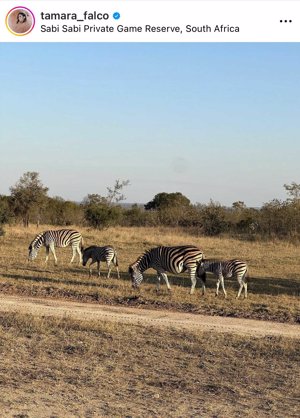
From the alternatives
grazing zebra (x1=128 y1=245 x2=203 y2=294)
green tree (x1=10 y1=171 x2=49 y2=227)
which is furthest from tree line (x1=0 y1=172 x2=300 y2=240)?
grazing zebra (x1=128 y1=245 x2=203 y2=294)

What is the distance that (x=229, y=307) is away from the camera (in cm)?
1322

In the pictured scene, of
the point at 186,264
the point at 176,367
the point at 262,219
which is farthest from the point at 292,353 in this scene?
the point at 262,219

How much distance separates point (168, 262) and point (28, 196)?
30.0 meters

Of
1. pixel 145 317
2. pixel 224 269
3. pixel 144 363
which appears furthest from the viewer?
pixel 224 269

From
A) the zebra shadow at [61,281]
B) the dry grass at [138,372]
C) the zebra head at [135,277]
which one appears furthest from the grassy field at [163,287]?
the dry grass at [138,372]

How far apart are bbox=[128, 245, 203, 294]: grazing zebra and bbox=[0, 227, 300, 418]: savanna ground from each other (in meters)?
0.59

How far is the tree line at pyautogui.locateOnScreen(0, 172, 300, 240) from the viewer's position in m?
41.3

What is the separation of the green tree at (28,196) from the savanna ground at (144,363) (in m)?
29.3

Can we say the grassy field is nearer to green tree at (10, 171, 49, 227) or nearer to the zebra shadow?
the zebra shadow

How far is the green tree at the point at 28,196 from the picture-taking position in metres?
44.2

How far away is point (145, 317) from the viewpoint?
12.0m

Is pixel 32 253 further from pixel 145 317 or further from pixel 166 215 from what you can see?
pixel 166 215

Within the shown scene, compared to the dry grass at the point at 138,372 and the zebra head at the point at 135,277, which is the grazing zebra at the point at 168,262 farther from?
the dry grass at the point at 138,372

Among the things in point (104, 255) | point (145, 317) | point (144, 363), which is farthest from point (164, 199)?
point (144, 363)
